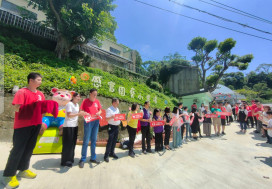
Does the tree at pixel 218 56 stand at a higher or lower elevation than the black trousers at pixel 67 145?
higher

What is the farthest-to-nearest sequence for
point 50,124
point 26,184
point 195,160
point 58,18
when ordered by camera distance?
point 58,18 < point 195,160 < point 50,124 < point 26,184

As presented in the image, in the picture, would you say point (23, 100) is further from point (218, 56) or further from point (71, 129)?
point (218, 56)

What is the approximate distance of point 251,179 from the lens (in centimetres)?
319

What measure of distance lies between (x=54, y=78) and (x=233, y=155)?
812cm

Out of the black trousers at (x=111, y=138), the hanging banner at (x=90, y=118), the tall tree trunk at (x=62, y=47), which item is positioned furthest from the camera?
the tall tree trunk at (x=62, y=47)

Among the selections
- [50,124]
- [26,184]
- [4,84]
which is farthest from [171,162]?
[4,84]

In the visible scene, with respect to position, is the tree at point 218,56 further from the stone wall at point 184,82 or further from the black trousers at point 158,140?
the black trousers at point 158,140

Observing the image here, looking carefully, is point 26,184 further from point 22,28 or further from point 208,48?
point 208,48

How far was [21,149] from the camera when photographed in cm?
224

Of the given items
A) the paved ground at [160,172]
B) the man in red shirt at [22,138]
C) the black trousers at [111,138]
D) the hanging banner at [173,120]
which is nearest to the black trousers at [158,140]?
the paved ground at [160,172]

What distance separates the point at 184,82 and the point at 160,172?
19305 mm

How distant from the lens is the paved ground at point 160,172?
8.43 feet

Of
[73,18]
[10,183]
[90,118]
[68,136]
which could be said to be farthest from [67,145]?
[73,18]

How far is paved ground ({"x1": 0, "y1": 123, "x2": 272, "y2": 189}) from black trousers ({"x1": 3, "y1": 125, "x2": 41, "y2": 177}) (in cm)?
30
